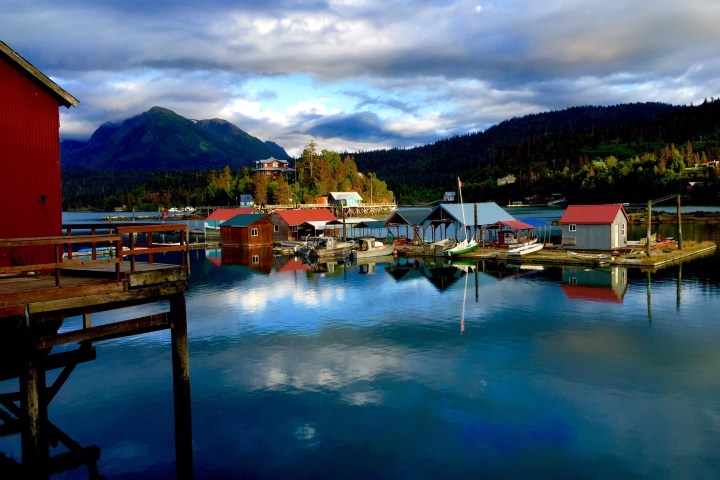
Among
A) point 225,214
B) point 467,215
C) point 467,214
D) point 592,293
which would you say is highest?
point 225,214

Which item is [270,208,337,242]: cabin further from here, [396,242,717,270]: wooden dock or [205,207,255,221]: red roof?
[396,242,717,270]: wooden dock

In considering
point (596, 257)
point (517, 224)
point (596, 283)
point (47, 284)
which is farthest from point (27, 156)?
point (517, 224)

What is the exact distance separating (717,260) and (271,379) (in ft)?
195

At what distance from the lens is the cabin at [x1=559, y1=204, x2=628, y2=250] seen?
64250mm

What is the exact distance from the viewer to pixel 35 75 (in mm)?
16391

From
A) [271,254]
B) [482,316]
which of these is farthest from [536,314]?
[271,254]

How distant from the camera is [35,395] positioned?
12461 mm

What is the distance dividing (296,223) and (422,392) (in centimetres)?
7184

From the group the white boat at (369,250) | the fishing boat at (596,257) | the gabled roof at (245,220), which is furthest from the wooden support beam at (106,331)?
the gabled roof at (245,220)

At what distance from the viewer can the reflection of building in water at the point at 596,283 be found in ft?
140

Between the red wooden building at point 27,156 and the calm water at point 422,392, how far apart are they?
8.18 m

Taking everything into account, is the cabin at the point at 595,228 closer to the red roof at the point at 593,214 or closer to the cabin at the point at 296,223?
the red roof at the point at 593,214

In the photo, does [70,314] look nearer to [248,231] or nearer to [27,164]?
[27,164]

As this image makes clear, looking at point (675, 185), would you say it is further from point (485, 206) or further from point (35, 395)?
point (35, 395)
